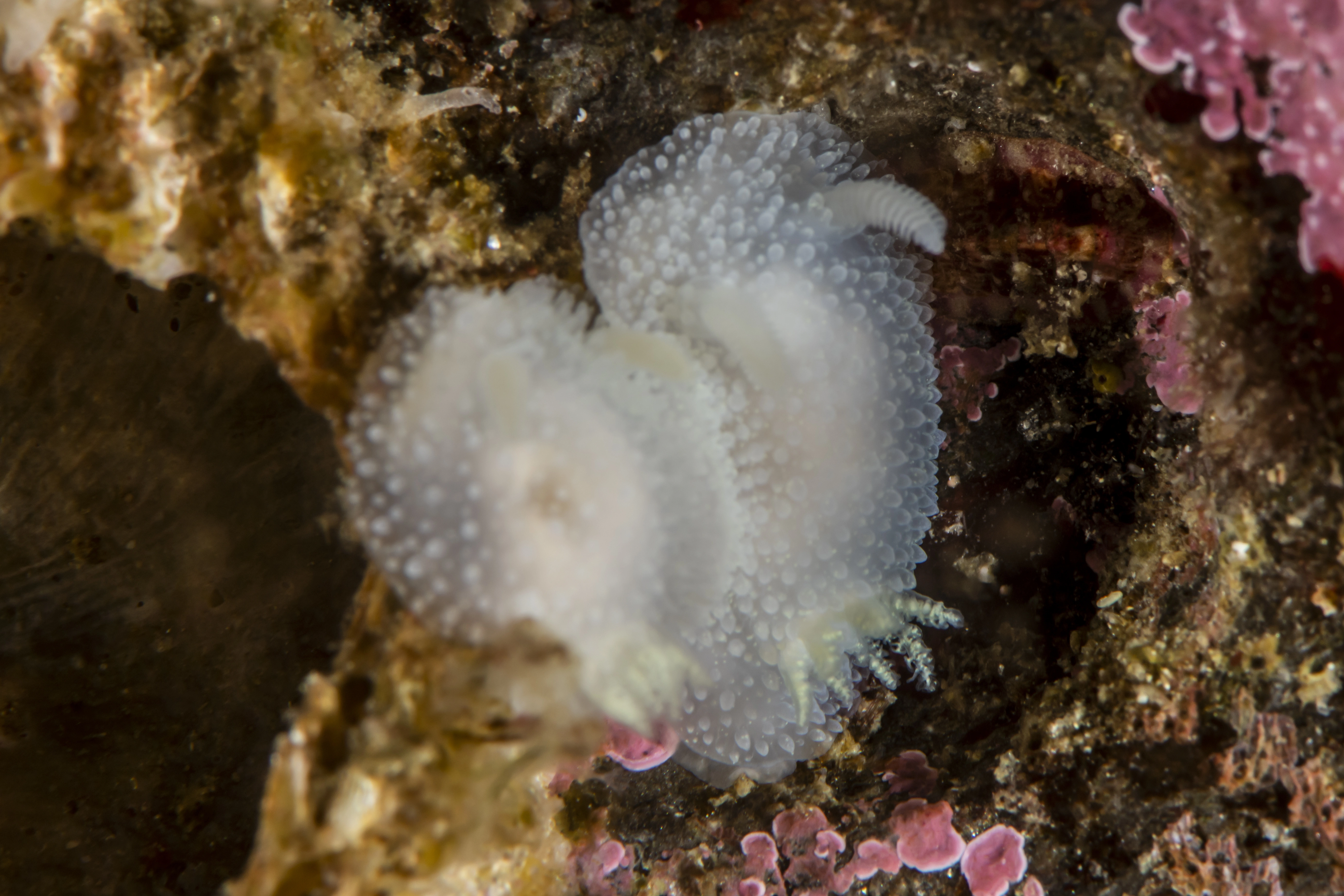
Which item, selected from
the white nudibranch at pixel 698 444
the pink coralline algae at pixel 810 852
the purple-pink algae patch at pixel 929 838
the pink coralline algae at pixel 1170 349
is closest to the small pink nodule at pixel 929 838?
the purple-pink algae patch at pixel 929 838

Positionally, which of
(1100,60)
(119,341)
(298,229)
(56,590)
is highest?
(1100,60)

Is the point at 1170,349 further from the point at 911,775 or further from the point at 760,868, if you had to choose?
the point at 760,868

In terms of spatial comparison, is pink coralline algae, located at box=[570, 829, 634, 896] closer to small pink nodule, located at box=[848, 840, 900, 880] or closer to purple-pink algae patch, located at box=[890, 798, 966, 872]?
small pink nodule, located at box=[848, 840, 900, 880]

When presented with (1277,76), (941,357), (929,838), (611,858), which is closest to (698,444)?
(941,357)

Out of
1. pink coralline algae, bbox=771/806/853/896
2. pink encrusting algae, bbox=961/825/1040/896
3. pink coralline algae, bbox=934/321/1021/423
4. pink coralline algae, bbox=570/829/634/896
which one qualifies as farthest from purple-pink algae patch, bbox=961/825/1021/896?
pink coralline algae, bbox=934/321/1021/423

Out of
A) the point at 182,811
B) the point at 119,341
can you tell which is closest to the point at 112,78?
the point at 119,341

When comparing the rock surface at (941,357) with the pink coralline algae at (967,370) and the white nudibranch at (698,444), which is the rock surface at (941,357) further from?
the white nudibranch at (698,444)

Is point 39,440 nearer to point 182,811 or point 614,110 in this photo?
point 182,811
